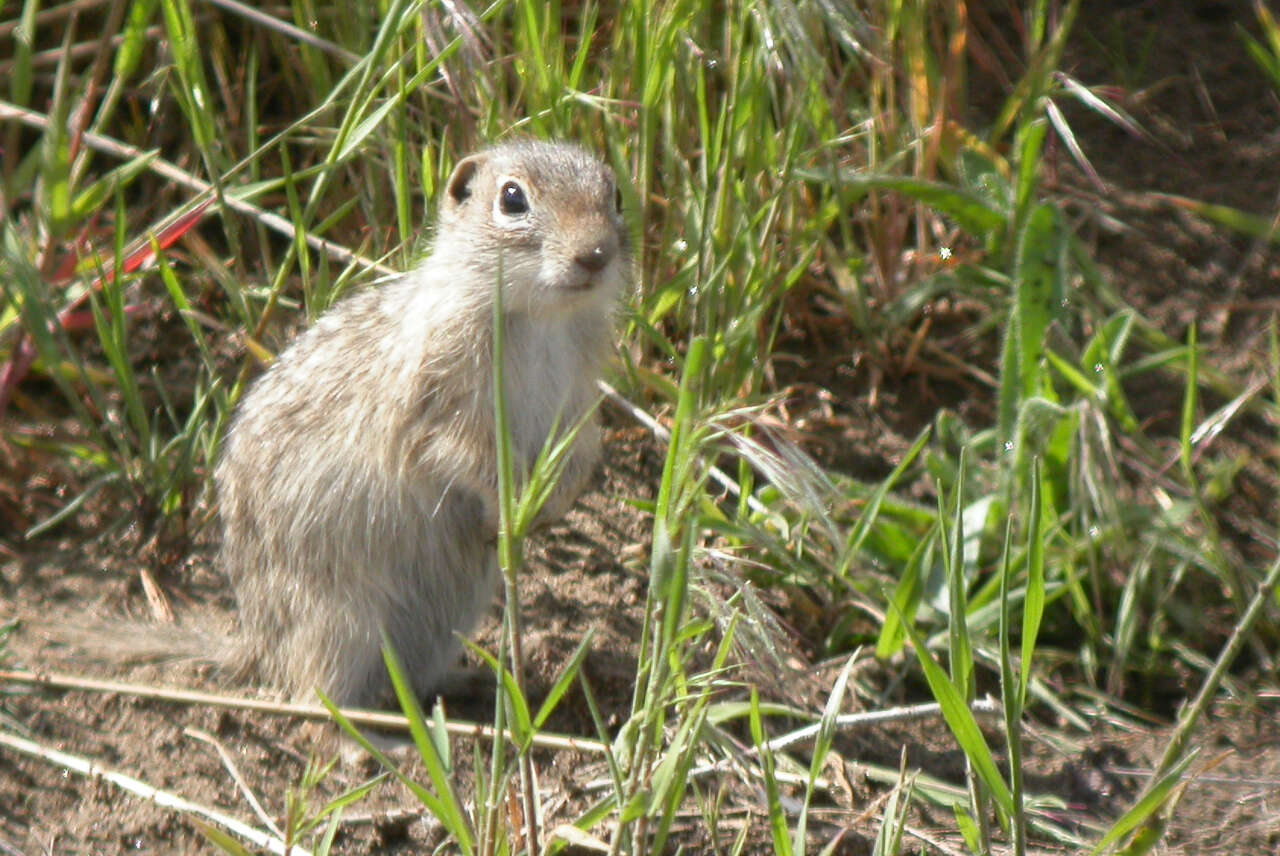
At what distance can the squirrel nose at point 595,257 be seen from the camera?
2.93 m

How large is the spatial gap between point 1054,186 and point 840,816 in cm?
226

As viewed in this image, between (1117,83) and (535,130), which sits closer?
(535,130)

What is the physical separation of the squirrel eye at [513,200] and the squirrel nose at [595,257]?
0.72 ft

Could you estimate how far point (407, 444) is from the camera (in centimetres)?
324

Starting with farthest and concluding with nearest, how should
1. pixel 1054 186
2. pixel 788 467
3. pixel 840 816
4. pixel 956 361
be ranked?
pixel 1054 186
pixel 956 361
pixel 840 816
pixel 788 467

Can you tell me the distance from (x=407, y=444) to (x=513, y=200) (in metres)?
0.60

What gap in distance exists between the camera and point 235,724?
3219 millimetres

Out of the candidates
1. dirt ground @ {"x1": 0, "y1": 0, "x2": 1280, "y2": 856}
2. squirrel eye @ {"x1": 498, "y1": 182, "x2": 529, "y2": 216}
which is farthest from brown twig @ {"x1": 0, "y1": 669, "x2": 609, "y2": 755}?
squirrel eye @ {"x1": 498, "y1": 182, "x2": 529, "y2": 216}

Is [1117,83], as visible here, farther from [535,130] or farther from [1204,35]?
[535,130]

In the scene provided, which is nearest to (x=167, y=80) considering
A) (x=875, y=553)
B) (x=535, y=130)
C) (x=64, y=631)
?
(x=535, y=130)

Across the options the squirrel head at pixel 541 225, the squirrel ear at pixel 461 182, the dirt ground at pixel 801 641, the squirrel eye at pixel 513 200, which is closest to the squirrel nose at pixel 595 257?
the squirrel head at pixel 541 225

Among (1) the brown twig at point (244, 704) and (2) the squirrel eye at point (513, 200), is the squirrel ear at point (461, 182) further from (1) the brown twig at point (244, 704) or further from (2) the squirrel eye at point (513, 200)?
(1) the brown twig at point (244, 704)

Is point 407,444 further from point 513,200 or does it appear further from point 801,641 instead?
point 801,641

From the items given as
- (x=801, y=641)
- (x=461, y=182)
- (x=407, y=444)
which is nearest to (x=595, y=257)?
(x=461, y=182)
